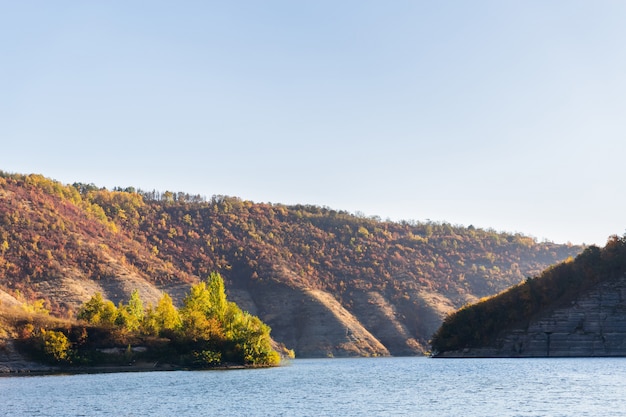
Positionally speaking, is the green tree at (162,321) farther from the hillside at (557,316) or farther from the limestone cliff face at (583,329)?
the limestone cliff face at (583,329)

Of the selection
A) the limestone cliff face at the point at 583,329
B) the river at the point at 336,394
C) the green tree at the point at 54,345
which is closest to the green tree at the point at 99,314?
the green tree at the point at 54,345

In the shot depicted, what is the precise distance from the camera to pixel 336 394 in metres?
91.4

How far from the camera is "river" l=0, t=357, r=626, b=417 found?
241 ft

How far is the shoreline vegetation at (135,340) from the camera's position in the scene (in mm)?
132375

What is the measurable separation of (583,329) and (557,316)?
544 cm

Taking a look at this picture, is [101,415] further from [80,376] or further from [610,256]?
[610,256]

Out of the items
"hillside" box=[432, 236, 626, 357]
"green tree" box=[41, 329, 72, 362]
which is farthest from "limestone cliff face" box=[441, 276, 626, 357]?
"green tree" box=[41, 329, 72, 362]

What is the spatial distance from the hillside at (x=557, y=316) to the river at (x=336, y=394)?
79.9 feet

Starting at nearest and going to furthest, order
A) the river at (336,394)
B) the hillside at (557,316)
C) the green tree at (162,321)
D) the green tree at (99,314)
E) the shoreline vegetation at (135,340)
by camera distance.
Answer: the river at (336,394), the shoreline vegetation at (135,340), the green tree at (99,314), the green tree at (162,321), the hillside at (557,316)

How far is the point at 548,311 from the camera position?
157 metres

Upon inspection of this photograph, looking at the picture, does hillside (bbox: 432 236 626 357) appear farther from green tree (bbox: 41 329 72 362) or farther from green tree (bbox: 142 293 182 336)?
green tree (bbox: 41 329 72 362)

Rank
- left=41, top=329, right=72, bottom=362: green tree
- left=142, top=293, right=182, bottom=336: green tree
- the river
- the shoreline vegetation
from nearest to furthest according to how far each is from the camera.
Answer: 1. the river
2. left=41, top=329, right=72, bottom=362: green tree
3. the shoreline vegetation
4. left=142, top=293, right=182, bottom=336: green tree

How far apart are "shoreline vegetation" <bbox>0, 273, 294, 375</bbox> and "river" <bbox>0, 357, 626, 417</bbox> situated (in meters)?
9.40

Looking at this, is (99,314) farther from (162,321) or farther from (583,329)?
(583,329)
